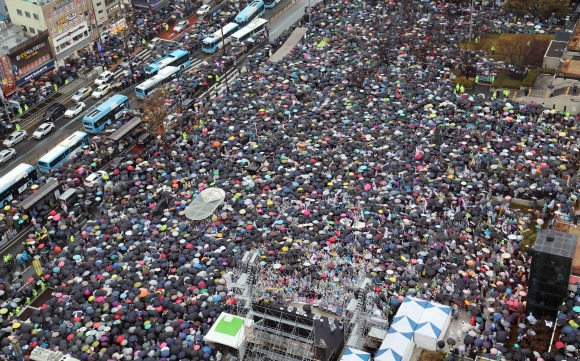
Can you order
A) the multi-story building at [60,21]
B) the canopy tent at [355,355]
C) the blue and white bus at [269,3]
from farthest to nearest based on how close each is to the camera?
the blue and white bus at [269,3], the multi-story building at [60,21], the canopy tent at [355,355]

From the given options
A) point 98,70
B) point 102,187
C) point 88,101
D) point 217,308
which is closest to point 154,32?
point 98,70

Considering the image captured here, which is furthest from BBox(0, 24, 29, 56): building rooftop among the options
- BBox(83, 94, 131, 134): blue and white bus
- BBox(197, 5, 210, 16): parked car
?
BBox(197, 5, 210, 16): parked car

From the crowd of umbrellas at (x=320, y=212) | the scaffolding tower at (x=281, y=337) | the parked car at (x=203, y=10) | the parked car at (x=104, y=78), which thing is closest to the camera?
the scaffolding tower at (x=281, y=337)

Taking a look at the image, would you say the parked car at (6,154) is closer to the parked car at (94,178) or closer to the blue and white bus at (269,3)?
the parked car at (94,178)

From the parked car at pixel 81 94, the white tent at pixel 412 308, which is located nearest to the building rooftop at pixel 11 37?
the parked car at pixel 81 94

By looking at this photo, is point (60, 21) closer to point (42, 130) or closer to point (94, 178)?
point (42, 130)
